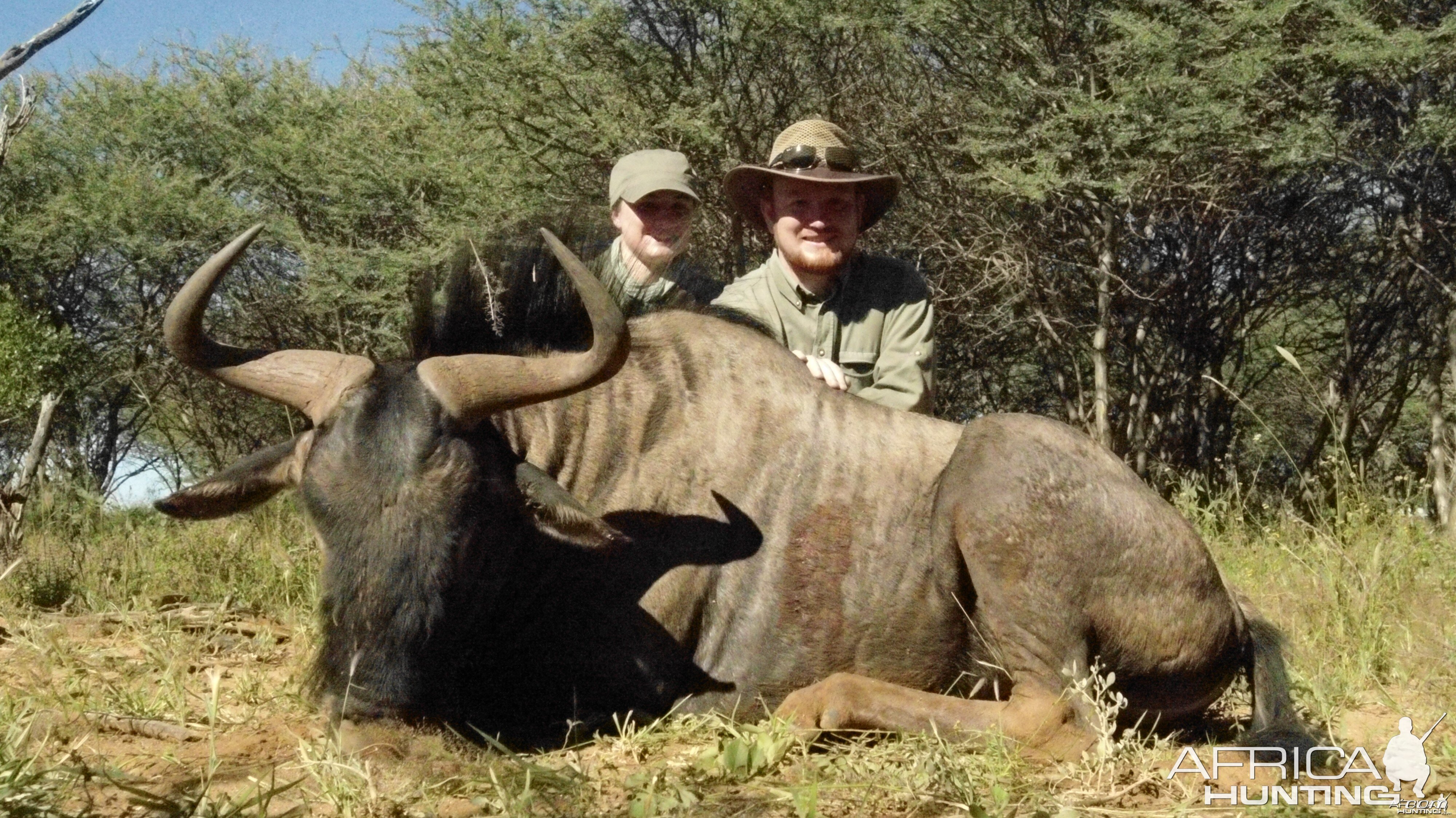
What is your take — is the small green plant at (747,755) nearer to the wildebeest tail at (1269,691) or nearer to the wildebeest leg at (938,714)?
the wildebeest leg at (938,714)

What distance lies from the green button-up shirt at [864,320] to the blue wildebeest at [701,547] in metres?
0.55

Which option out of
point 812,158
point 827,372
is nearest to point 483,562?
point 827,372

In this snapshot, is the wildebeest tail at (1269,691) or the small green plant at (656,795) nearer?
the small green plant at (656,795)

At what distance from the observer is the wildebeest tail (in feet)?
11.3

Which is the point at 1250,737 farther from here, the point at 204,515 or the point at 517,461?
the point at 204,515

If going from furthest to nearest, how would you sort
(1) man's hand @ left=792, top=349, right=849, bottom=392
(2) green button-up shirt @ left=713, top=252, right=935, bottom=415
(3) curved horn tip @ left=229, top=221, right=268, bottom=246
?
(2) green button-up shirt @ left=713, top=252, right=935, bottom=415, (1) man's hand @ left=792, top=349, right=849, bottom=392, (3) curved horn tip @ left=229, top=221, right=268, bottom=246

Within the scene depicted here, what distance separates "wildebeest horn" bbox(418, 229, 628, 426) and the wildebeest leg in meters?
1.01

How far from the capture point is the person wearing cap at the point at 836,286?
4730 millimetres

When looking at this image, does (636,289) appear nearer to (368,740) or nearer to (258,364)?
(258,364)

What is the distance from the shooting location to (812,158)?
484 centimetres

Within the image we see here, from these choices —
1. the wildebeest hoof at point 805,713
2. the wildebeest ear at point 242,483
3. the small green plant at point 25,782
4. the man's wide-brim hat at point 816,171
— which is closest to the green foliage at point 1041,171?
the man's wide-brim hat at point 816,171

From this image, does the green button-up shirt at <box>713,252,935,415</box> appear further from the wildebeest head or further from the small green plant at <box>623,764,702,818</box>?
the small green plant at <box>623,764,702,818</box>

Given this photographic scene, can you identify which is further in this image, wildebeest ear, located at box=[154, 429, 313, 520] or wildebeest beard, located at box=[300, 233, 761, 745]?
wildebeest ear, located at box=[154, 429, 313, 520]

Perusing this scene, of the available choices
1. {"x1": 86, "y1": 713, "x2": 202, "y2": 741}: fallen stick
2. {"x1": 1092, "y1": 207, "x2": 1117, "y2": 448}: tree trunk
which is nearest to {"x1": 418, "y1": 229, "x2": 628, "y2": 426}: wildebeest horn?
{"x1": 86, "y1": 713, "x2": 202, "y2": 741}: fallen stick
